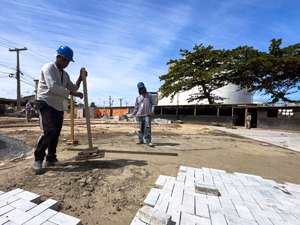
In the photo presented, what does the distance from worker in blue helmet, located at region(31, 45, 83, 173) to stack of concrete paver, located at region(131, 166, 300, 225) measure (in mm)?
1788

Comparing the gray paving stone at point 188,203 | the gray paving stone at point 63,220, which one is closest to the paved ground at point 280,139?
the gray paving stone at point 188,203

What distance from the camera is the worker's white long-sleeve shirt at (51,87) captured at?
3043mm

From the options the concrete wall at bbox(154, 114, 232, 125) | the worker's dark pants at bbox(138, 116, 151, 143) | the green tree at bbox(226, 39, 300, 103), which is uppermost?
the green tree at bbox(226, 39, 300, 103)

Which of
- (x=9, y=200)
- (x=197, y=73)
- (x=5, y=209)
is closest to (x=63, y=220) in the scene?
(x=5, y=209)

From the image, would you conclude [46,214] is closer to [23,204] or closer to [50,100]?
[23,204]

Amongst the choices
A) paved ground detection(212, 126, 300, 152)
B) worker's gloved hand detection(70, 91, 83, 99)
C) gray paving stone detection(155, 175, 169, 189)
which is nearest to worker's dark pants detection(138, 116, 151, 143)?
worker's gloved hand detection(70, 91, 83, 99)

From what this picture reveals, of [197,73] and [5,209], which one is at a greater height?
[197,73]

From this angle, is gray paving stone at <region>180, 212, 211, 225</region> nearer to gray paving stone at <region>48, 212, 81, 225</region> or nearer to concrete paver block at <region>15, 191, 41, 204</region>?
gray paving stone at <region>48, 212, 81, 225</region>

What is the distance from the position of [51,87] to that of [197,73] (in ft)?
73.8

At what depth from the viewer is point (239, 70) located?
20.2 meters

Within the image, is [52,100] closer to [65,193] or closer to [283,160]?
[65,193]

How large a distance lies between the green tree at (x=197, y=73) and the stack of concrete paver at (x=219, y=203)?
20.4 meters

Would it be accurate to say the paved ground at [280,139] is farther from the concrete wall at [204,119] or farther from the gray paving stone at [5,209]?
the gray paving stone at [5,209]

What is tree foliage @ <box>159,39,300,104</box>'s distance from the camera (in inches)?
720
